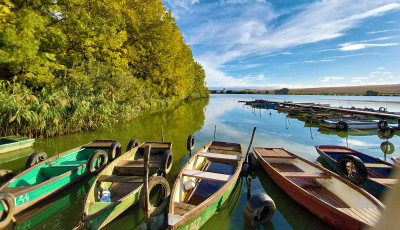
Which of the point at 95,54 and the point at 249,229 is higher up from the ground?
the point at 95,54

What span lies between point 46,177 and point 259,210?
26.8ft

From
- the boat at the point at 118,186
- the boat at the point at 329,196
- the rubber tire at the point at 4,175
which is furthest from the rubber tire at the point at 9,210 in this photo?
the boat at the point at 329,196

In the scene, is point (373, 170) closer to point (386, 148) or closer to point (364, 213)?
point (364, 213)

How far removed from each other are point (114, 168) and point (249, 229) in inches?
217

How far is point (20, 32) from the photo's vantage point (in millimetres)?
11445

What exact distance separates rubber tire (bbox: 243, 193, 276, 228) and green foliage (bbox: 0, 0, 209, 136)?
13.5 metres

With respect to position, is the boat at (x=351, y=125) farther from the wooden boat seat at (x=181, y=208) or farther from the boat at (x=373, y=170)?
the wooden boat seat at (x=181, y=208)

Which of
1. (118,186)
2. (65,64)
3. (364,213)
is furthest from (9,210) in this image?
(65,64)

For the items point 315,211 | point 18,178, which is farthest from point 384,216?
point 18,178

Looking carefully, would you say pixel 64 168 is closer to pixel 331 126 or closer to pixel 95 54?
pixel 95 54

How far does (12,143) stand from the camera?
10.8 metres

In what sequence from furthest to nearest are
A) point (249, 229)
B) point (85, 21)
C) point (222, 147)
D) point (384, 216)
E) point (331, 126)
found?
point (331, 126) < point (85, 21) < point (222, 147) < point (249, 229) < point (384, 216)

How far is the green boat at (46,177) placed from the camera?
18.2ft

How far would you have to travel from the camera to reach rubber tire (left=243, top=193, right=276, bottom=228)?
5.78m
